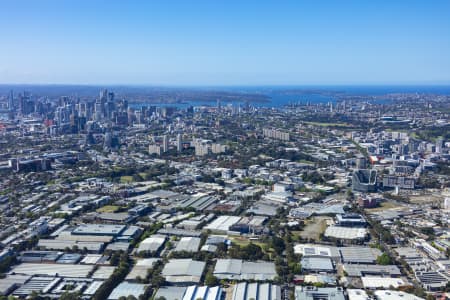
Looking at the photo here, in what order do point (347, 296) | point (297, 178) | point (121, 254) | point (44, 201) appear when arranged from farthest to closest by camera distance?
point (297, 178), point (44, 201), point (121, 254), point (347, 296)

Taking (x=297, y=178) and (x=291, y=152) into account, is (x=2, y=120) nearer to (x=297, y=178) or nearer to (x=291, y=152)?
(x=291, y=152)

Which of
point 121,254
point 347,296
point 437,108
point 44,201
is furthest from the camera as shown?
point 437,108

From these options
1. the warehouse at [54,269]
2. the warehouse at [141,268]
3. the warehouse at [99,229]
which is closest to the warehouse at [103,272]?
the warehouse at [54,269]

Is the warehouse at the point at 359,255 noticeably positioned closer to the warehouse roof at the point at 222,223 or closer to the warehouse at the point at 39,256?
the warehouse roof at the point at 222,223

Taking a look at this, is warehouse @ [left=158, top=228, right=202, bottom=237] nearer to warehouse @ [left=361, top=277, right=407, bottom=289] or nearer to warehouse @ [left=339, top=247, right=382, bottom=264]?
warehouse @ [left=339, top=247, right=382, bottom=264]

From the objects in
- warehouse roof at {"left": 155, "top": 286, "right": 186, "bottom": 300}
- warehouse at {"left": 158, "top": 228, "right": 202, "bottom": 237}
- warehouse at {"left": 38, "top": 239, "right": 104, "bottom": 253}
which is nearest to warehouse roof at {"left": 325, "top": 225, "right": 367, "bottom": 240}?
warehouse at {"left": 158, "top": 228, "right": 202, "bottom": 237}


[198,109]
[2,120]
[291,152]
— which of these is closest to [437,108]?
[198,109]

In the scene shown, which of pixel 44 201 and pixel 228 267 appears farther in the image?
pixel 44 201
